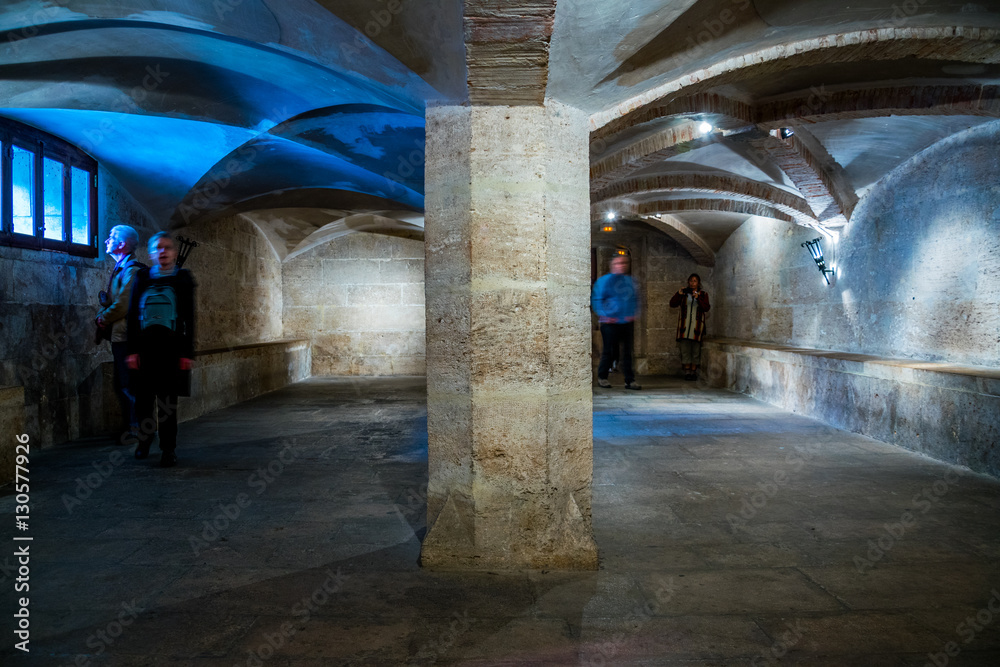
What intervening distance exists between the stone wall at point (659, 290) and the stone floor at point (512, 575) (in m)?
6.89

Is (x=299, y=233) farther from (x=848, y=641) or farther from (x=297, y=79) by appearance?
(x=848, y=641)

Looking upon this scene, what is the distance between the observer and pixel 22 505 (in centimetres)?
335

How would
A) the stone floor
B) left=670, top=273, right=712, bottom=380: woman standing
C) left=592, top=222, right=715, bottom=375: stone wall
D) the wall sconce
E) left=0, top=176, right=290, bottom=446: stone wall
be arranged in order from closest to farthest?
the stone floor → left=0, top=176, right=290, bottom=446: stone wall → the wall sconce → left=670, top=273, right=712, bottom=380: woman standing → left=592, top=222, right=715, bottom=375: stone wall

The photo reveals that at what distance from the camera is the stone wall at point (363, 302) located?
10.8 meters

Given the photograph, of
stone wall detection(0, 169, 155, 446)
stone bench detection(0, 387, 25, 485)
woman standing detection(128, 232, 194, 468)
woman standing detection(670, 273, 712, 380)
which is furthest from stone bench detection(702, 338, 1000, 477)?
stone wall detection(0, 169, 155, 446)

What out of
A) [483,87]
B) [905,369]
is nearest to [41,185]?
[483,87]

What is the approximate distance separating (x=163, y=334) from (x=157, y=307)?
0.19 m

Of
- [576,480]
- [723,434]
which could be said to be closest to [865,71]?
[723,434]

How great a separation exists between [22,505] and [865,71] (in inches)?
232

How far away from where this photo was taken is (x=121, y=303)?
4.68m

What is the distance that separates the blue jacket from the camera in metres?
6.98

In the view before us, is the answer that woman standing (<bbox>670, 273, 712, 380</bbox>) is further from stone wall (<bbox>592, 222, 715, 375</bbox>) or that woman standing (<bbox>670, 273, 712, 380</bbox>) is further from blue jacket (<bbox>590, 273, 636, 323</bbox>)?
blue jacket (<bbox>590, 273, 636, 323</bbox>)

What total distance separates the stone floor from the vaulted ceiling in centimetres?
206

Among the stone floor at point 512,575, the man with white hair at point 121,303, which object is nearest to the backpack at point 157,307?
the man with white hair at point 121,303
